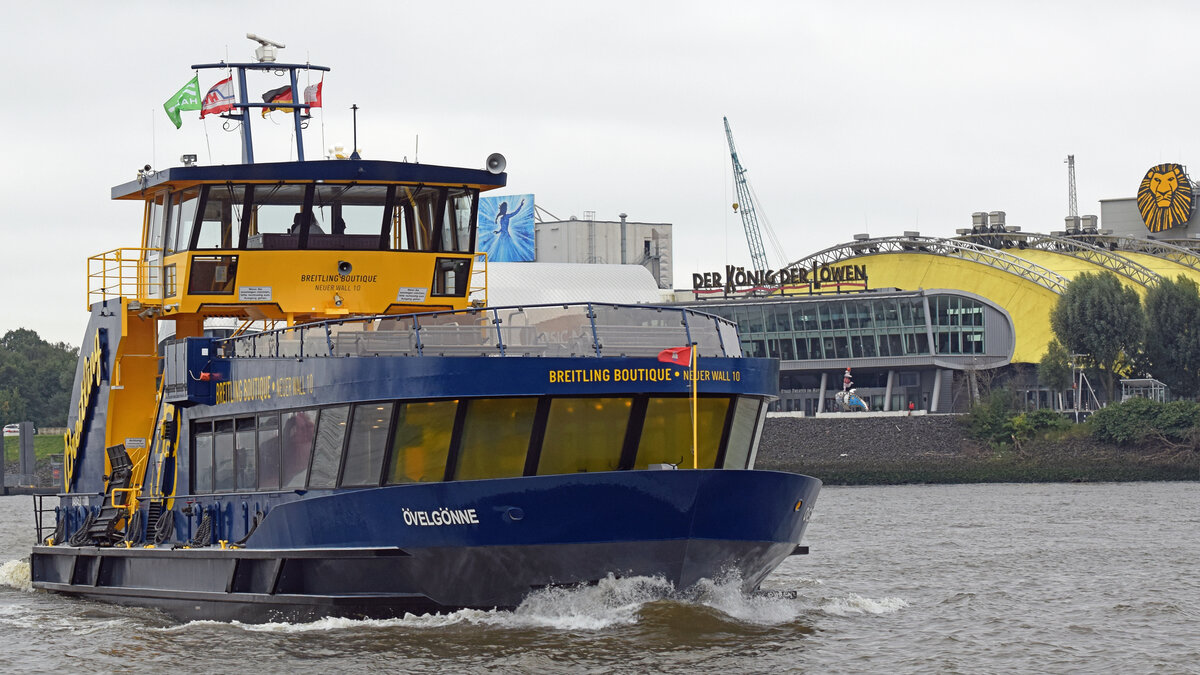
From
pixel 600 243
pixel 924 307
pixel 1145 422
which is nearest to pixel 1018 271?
pixel 924 307

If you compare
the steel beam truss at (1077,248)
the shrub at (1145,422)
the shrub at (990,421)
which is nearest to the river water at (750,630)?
the shrub at (1145,422)

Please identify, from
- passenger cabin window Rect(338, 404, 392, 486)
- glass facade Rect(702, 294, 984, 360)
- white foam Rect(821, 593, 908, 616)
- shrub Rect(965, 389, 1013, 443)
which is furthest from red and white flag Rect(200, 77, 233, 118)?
glass facade Rect(702, 294, 984, 360)

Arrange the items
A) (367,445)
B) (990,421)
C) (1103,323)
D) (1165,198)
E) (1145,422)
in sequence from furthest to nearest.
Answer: (1165,198)
(1103,323)
(990,421)
(1145,422)
(367,445)

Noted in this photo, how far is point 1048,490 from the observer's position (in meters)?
70.8

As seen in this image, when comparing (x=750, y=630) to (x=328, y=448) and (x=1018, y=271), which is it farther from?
(x=1018, y=271)

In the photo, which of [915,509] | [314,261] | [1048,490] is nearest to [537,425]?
[314,261]

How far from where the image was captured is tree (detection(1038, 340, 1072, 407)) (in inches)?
3863

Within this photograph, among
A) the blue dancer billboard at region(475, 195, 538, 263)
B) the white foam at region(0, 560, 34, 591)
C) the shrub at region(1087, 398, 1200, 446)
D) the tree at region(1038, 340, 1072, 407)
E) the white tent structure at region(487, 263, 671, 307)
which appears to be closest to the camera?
the white foam at region(0, 560, 34, 591)

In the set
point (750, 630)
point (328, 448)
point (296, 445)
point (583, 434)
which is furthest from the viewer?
point (296, 445)

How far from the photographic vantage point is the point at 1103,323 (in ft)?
317

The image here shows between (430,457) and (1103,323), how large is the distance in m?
82.3

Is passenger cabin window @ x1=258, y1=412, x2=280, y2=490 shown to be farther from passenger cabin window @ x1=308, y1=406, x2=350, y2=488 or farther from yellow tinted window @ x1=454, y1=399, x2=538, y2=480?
yellow tinted window @ x1=454, y1=399, x2=538, y2=480

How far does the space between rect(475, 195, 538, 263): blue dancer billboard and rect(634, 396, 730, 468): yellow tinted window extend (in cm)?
10522

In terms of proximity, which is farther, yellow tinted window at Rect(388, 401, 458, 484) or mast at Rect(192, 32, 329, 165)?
mast at Rect(192, 32, 329, 165)
